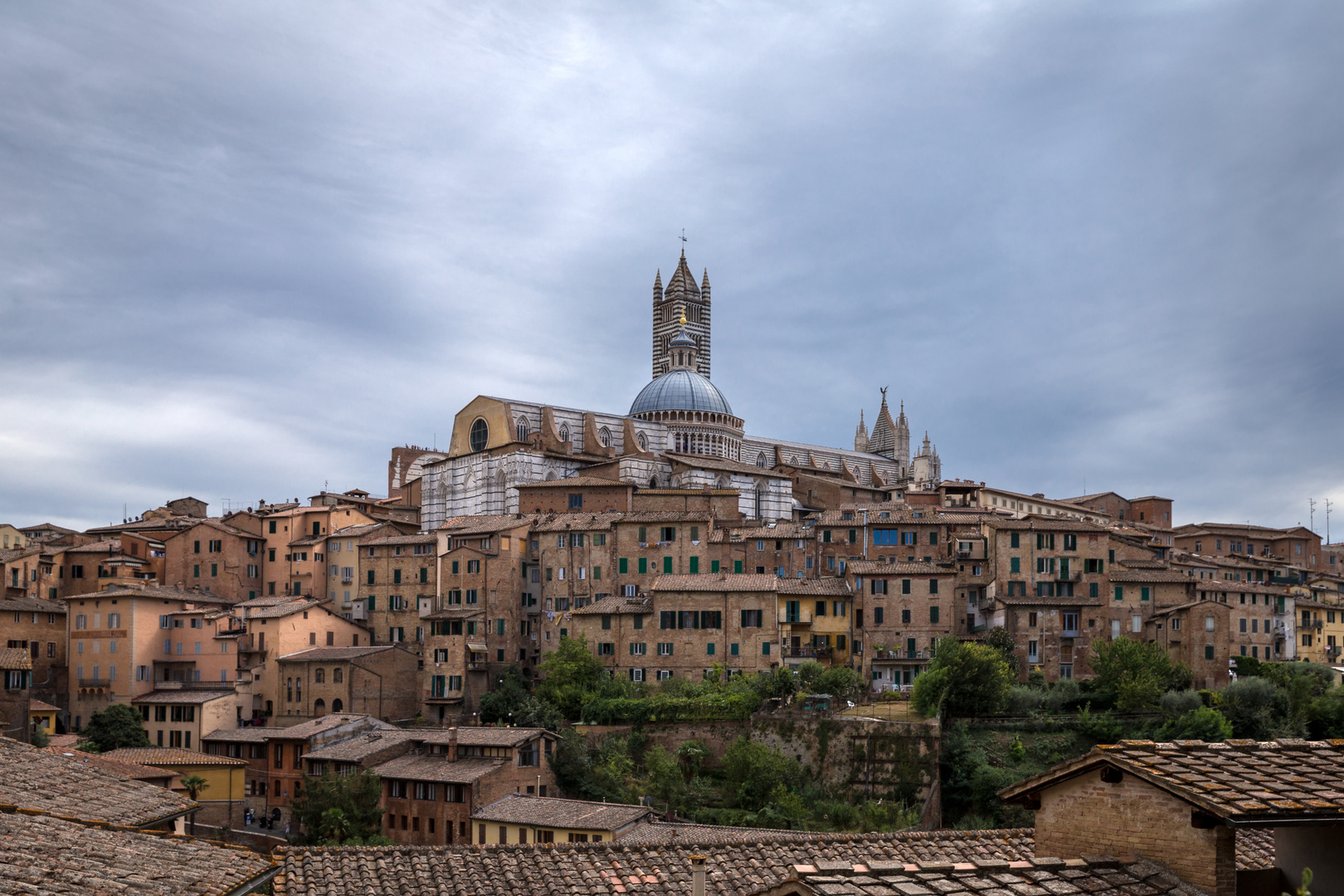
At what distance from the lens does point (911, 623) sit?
61.7 meters

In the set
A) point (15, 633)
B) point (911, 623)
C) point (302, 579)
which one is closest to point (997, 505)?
point (911, 623)

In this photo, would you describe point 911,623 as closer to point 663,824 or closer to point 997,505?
point 663,824

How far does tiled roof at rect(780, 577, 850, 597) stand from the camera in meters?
62.2

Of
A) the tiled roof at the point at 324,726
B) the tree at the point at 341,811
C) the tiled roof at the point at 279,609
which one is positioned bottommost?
the tree at the point at 341,811

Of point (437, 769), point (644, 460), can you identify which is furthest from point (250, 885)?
point (644, 460)

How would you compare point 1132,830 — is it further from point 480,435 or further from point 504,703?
point 480,435

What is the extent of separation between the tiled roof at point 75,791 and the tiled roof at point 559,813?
19.8 m

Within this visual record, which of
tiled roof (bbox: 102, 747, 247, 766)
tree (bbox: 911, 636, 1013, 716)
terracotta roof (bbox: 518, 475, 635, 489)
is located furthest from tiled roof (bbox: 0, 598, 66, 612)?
tree (bbox: 911, 636, 1013, 716)

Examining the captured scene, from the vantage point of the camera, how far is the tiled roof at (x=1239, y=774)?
10414 mm

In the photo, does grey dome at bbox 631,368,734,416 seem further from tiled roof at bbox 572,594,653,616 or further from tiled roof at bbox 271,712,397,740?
tiled roof at bbox 271,712,397,740

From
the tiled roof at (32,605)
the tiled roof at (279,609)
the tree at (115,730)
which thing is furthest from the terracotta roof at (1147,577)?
the tiled roof at (32,605)

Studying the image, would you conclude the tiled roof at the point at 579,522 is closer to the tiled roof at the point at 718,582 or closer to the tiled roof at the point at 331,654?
the tiled roof at the point at 718,582

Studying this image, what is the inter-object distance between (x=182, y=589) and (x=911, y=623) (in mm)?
41478

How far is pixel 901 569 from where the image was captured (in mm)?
62406
